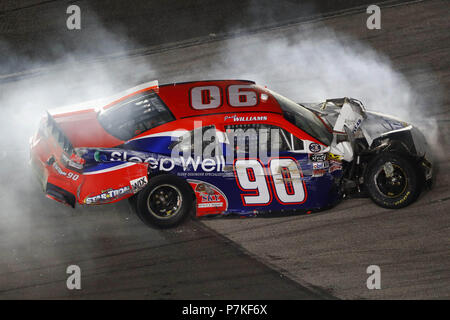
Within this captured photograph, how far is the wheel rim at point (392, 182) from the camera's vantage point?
802cm

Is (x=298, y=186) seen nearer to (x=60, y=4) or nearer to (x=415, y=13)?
(x=415, y=13)

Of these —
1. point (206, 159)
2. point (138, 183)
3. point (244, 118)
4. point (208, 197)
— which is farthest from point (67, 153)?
point (244, 118)

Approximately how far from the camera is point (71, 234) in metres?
7.76

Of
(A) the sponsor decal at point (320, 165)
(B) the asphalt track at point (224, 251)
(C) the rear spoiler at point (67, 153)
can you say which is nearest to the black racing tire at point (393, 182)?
(B) the asphalt track at point (224, 251)

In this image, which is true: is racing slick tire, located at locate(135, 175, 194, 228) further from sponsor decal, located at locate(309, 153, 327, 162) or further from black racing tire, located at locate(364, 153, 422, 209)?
black racing tire, located at locate(364, 153, 422, 209)

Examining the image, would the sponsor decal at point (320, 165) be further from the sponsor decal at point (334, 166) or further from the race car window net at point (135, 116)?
the race car window net at point (135, 116)

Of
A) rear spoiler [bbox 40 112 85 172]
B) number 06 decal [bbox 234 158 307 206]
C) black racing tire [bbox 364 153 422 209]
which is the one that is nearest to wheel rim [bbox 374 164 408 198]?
black racing tire [bbox 364 153 422 209]

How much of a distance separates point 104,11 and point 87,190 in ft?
23.3

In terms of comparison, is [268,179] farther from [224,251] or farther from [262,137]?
[224,251]

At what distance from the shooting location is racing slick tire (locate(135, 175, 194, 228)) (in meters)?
7.54

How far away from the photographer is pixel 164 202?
768 centimetres

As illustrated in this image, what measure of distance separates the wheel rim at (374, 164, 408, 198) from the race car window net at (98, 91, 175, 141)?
268cm

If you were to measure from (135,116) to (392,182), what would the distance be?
129 inches

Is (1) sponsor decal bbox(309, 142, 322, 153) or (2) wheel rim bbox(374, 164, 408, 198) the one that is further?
(2) wheel rim bbox(374, 164, 408, 198)
